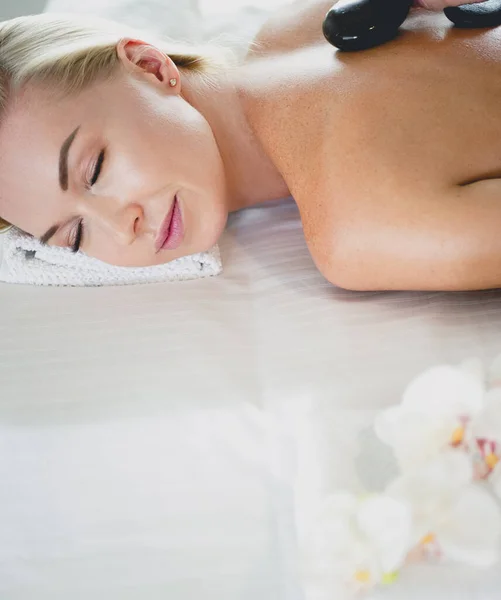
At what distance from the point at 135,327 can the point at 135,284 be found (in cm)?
Answer: 13

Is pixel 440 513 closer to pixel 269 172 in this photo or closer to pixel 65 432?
pixel 65 432

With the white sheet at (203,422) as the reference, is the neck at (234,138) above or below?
above

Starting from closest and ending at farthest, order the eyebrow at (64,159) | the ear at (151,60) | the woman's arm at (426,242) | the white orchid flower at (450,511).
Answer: the white orchid flower at (450,511)
the woman's arm at (426,242)
the eyebrow at (64,159)
the ear at (151,60)

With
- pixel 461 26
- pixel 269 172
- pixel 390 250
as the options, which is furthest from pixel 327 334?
pixel 461 26

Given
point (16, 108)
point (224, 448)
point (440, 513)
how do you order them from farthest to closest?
point (16, 108)
point (224, 448)
point (440, 513)

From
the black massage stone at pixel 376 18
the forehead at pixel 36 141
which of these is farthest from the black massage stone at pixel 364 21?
the forehead at pixel 36 141

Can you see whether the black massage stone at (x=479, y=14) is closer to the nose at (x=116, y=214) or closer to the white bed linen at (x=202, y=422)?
the white bed linen at (x=202, y=422)

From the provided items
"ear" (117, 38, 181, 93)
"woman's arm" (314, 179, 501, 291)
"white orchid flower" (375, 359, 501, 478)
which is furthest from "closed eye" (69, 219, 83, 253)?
"white orchid flower" (375, 359, 501, 478)

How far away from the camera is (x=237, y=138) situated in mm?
1088

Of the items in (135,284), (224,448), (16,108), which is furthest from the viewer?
(135,284)

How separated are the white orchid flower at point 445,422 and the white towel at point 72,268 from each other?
429 millimetres

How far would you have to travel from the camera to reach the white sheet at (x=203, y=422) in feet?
2.13

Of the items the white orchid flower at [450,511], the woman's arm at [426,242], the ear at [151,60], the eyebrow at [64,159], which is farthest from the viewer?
the ear at [151,60]

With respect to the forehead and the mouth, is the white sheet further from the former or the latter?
the forehead
